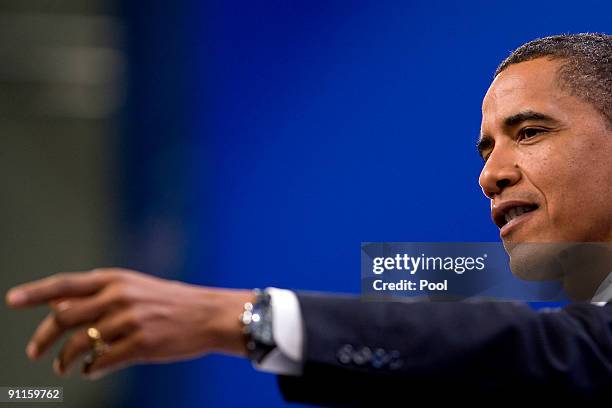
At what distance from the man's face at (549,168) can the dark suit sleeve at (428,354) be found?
16.8 inches

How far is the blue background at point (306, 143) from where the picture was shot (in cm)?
156

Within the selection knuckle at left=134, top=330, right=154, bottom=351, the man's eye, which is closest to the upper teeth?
the man's eye

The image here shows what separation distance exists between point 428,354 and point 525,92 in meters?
0.66

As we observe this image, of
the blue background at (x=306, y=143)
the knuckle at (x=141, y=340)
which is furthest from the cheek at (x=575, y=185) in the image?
the knuckle at (x=141, y=340)

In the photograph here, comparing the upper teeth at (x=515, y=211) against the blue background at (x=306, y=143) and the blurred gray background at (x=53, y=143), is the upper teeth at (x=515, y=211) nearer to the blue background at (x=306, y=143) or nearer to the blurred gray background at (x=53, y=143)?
the blue background at (x=306, y=143)

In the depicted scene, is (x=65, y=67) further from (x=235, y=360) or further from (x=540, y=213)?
(x=540, y=213)

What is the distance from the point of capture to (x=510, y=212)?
1.32 metres

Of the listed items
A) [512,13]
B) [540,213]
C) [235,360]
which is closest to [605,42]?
[512,13]

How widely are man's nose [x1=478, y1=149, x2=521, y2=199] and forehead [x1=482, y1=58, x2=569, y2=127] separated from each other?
0.07 m

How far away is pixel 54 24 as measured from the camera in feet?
6.79

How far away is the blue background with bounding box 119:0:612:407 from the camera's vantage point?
5.10 feet

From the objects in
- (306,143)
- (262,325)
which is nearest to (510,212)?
(306,143)

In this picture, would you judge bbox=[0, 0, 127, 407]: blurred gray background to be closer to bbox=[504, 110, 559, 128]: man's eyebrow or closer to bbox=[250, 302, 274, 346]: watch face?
bbox=[504, 110, 559, 128]: man's eyebrow

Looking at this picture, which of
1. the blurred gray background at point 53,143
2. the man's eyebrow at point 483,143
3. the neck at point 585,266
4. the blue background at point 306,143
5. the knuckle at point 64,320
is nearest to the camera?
the knuckle at point 64,320
